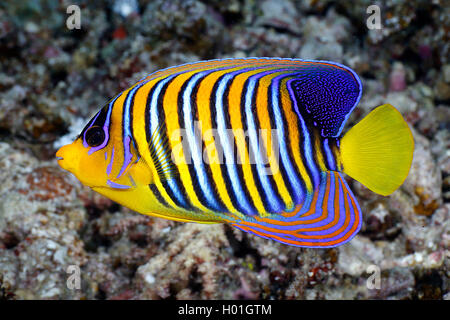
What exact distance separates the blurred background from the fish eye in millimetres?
1304

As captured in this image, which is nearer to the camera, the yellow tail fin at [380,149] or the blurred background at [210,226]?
the yellow tail fin at [380,149]

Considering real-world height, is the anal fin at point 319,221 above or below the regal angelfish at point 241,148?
below

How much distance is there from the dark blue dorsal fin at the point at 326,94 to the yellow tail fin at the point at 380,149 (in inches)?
4.6

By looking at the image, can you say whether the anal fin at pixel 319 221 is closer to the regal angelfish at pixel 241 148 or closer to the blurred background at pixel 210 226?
the regal angelfish at pixel 241 148

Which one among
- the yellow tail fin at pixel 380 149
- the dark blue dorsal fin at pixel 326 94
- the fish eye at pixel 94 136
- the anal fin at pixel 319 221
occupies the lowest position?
the anal fin at pixel 319 221

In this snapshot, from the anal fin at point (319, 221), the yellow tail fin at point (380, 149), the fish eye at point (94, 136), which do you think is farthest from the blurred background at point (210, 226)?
the fish eye at point (94, 136)

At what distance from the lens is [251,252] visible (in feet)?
8.65

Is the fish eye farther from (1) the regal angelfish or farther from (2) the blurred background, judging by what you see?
(2) the blurred background

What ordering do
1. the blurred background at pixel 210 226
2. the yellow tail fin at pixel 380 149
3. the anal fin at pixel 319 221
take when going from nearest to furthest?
1. the yellow tail fin at pixel 380 149
2. the anal fin at pixel 319 221
3. the blurred background at pixel 210 226

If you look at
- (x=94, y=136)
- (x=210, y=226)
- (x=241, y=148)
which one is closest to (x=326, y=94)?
(x=241, y=148)

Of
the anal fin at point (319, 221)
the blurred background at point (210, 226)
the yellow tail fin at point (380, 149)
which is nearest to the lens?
the yellow tail fin at point (380, 149)

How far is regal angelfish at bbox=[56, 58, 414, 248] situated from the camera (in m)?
1.38

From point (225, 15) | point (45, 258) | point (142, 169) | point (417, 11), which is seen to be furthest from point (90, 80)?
point (417, 11)

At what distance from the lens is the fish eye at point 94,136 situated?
142 centimetres
